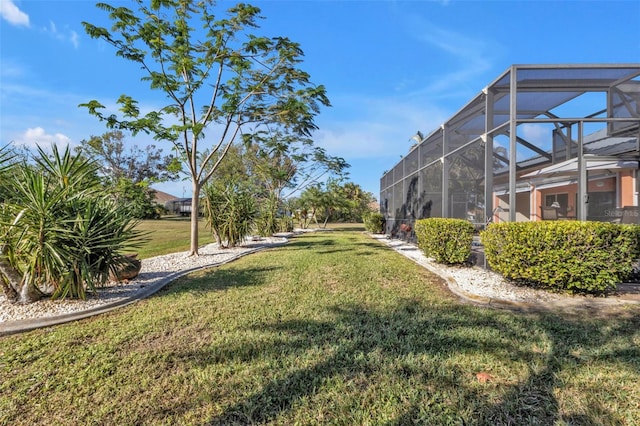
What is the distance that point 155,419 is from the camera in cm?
176

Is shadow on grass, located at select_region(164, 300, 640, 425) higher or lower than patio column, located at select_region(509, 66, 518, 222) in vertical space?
lower

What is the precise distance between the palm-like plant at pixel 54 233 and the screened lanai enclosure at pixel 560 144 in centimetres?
683

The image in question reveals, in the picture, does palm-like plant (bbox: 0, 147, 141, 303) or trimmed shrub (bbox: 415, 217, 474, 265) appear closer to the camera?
palm-like plant (bbox: 0, 147, 141, 303)

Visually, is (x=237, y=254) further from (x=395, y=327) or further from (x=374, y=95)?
(x=374, y=95)

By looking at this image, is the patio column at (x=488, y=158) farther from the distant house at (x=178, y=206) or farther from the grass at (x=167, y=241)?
the distant house at (x=178, y=206)

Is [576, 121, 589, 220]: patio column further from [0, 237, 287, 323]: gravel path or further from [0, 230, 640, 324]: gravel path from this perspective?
[0, 237, 287, 323]: gravel path

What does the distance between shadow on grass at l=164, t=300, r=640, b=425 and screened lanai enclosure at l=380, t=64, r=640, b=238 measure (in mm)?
2813

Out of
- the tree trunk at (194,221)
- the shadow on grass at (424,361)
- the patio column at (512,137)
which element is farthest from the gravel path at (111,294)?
the patio column at (512,137)

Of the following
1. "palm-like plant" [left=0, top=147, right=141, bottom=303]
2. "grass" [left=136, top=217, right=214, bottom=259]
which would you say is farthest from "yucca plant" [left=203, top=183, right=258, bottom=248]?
"palm-like plant" [left=0, top=147, right=141, bottom=303]

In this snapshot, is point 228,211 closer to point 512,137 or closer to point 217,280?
point 217,280

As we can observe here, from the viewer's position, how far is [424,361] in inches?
94.5

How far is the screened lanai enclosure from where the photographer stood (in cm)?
508

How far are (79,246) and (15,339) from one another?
130 cm

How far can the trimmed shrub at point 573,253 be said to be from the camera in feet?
12.8
